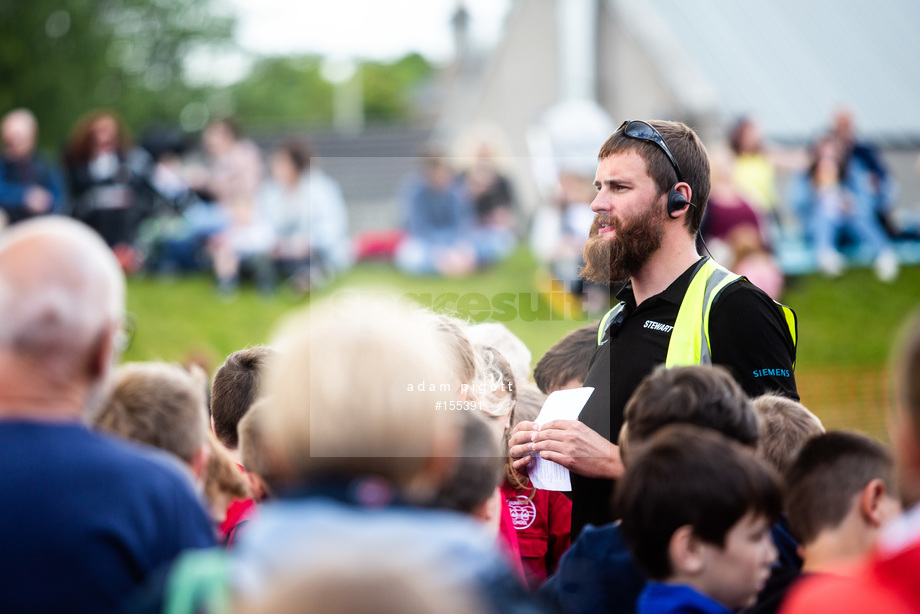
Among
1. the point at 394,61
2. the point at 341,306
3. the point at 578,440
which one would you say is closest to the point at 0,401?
the point at 341,306

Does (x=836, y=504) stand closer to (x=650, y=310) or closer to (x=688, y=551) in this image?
(x=688, y=551)

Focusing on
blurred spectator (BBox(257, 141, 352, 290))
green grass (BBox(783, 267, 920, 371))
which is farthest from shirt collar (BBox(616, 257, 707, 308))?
blurred spectator (BBox(257, 141, 352, 290))

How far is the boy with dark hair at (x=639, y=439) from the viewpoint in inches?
81.8

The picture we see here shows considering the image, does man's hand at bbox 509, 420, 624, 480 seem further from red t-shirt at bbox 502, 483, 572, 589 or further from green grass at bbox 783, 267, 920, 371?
green grass at bbox 783, 267, 920, 371

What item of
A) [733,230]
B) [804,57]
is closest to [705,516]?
[733,230]

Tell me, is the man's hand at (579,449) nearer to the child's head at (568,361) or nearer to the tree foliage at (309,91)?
the child's head at (568,361)

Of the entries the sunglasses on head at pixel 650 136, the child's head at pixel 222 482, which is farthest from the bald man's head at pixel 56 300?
the sunglasses on head at pixel 650 136

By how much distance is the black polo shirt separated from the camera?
260 cm

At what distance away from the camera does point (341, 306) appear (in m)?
1.85

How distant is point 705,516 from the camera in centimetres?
185

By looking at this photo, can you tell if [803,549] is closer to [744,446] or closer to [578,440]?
[744,446]

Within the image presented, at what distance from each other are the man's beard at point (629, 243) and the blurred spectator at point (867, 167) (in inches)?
395

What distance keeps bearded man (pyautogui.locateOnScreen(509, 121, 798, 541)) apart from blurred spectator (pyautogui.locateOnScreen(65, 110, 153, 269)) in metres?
9.38

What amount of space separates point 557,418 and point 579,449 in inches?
7.3
